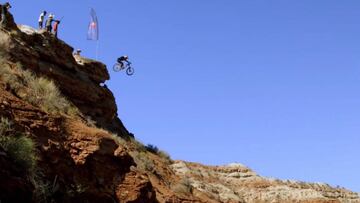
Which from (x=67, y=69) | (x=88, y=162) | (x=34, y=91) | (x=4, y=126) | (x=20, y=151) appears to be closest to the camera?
(x=20, y=151)

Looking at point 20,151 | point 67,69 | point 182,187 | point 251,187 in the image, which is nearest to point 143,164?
point 182,187

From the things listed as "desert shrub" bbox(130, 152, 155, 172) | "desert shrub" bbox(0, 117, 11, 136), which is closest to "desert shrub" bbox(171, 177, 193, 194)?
"desert shrub" bbox(130, 152, 155, 172)

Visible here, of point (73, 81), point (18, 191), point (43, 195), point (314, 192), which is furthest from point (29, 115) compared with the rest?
point (314, 192)

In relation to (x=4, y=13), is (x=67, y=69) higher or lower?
lower

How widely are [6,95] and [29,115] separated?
74 cm

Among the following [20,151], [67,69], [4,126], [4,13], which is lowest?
[20,151]

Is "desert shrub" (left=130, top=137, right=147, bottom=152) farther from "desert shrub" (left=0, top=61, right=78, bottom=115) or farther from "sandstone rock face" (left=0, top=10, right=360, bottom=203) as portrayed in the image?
"desert shrub" (left=0, top=61, right=78, bottom=115)

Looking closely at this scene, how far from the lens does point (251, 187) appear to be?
41312 mm

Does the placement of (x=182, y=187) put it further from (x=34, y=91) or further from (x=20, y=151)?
(x=20, y=151)

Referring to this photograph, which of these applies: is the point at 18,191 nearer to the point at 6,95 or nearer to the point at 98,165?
the point at 6,95

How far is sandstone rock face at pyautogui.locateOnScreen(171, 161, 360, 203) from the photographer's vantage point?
36.5 meters

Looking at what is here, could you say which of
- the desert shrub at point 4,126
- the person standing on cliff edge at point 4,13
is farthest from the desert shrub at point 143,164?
the desert shrub at point 4,126

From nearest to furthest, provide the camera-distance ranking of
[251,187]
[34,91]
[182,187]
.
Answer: [34,91] → [182,187] → [251,187]

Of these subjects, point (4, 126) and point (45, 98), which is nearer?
point (4, 126)
